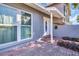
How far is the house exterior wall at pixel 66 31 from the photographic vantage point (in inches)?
659

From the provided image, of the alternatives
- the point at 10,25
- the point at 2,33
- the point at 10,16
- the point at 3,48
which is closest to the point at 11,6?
the point at 10,16

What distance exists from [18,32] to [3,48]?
4.76ft

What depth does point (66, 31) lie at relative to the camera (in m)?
16.9

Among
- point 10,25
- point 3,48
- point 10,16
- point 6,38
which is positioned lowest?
point 3,48

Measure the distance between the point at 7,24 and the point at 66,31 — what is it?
11.8 metres

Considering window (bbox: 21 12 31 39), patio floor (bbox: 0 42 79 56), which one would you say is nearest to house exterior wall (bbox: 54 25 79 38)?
window (bbox: 21 12 31 39)

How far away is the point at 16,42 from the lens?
6.86 metres

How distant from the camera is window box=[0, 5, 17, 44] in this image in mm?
5709

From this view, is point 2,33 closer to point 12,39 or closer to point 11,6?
point 12,39

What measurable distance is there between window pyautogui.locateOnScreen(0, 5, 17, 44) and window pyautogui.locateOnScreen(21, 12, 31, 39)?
3.30 ft

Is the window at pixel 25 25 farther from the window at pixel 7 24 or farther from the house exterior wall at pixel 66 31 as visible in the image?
the house exterior wall at pixel 66 31

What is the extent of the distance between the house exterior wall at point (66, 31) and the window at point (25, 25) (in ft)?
28.8

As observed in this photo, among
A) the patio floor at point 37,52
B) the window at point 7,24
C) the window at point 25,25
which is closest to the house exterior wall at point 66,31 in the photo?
the window at point 25,25

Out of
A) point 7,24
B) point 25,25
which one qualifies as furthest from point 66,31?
point 7,24
